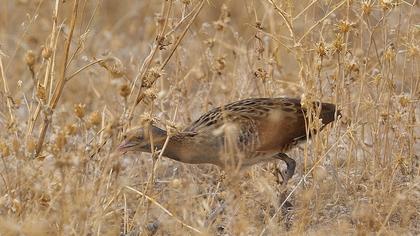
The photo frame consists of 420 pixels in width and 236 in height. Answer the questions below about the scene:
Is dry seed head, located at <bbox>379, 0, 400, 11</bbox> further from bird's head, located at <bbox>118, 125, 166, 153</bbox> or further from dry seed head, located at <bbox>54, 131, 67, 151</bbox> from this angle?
dry seed head, located at <bbox>54, 131, 67, 151</bbox>

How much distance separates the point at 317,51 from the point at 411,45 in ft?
2.29

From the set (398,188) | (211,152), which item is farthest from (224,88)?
(398,188)

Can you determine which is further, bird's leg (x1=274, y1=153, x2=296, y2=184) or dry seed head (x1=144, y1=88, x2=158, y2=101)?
bird's leg (x1=274, y1=153, x2=296, y2=184)

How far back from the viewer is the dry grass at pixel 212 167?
436 cm

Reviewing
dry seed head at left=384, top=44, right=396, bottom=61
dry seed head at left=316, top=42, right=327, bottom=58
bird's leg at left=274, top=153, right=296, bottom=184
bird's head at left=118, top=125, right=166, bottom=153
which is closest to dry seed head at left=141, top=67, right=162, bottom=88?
bird's head at left=118, top=125, right=166, bottom=153

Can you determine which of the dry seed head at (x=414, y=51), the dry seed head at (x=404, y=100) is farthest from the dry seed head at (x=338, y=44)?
the dry seed head at (x=404, y=100)

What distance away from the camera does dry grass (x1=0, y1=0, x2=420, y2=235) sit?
4.36 meters

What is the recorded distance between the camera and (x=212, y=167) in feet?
21.4

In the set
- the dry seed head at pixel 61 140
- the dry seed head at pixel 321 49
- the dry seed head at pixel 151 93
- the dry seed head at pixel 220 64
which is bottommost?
the dry seed head at pixel 61 140

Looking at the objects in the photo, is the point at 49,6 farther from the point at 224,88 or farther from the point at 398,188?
the point at 398,188

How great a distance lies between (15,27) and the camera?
399 inches

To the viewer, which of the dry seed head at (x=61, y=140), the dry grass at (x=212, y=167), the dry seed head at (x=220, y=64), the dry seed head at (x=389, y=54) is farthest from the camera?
the dry seed head at (x=220, y=64)

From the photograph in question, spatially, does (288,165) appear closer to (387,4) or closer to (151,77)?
(387,4)

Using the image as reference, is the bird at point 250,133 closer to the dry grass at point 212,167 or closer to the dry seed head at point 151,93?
the dry grass at point 212,167
